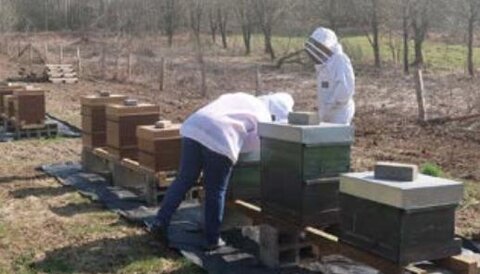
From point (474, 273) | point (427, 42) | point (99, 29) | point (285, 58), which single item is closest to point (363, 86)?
point (285, 58)

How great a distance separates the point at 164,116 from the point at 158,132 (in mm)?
8367

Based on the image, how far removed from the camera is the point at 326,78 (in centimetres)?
714

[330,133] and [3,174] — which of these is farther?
[3,174]

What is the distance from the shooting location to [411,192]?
14.3ft

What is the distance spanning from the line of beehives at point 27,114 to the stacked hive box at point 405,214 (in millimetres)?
8752

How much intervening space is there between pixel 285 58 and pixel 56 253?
23.3 m

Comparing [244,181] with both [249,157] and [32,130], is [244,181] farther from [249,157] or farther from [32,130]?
[32,130]

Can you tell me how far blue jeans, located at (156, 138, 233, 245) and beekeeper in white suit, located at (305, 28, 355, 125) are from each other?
148 cm

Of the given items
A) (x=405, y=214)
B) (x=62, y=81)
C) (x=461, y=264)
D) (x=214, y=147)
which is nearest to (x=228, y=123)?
(x=214, y=147)

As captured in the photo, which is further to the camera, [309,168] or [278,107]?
[278,107]

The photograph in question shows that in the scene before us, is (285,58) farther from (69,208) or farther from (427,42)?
(69,208)

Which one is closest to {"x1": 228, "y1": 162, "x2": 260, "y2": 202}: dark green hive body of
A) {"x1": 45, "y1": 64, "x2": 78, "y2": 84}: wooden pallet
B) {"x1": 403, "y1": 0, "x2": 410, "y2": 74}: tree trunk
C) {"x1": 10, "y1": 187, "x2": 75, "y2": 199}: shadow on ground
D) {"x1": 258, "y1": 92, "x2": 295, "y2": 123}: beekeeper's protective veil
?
{"x1": 258, "y1": 92, "x2": 295, "y2": 123}: beekeeper's protective veil

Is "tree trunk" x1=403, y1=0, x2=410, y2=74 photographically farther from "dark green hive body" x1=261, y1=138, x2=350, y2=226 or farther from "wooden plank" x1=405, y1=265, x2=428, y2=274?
"wooden plank" x1=405, y1=265, x2=428, y2=274

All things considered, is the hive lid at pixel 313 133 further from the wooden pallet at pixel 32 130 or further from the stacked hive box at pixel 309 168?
the wooden pallet at pixel 32 130
